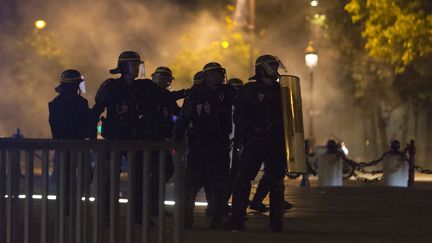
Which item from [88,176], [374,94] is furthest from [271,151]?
[374,94]

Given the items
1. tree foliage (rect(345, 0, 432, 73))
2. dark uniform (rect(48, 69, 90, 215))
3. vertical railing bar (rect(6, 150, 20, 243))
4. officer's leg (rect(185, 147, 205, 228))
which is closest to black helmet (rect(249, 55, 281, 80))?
officer's leg (rect(185, 147, 205, 228))

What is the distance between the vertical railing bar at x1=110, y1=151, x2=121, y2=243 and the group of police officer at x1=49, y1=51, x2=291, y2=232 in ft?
7.07

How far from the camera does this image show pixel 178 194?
747 cm

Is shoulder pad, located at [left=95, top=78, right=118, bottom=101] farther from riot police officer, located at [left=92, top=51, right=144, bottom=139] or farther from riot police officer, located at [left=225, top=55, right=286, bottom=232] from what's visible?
riot police officer, located at [left=225, top=55, right=286, bottom=232]

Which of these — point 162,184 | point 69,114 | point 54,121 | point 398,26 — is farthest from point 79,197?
point 398,26

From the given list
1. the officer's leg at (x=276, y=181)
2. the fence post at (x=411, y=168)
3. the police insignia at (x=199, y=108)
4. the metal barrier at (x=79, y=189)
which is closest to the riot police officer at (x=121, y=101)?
the police insignia at (x=199, y=108)

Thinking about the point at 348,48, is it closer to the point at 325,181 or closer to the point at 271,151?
the point at 325,181

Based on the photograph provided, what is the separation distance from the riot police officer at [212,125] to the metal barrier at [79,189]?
2.75 meters

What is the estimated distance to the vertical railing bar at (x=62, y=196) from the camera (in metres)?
7.45

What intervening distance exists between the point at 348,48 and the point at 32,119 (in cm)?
1381

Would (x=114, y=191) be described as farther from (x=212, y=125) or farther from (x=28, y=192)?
(x=212, y=125)

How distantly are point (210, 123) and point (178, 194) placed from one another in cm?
302

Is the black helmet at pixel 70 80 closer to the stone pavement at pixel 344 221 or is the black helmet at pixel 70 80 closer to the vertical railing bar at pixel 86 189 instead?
the stone pavement at pixel 344 221

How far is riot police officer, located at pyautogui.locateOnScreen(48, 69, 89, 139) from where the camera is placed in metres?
10.9
